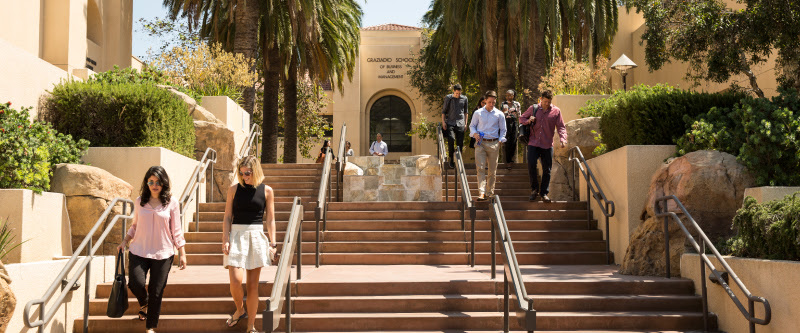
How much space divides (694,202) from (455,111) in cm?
699

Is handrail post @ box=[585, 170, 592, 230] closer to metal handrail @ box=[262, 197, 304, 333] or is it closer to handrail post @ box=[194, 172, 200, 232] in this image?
metal handrail @ box=[262, 197, 304, 333]

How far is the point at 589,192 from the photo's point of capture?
11766mm

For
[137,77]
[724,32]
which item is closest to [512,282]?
[724,32]

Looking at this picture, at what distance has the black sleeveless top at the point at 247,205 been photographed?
6.92m

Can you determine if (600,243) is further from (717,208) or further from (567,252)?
(717,208)

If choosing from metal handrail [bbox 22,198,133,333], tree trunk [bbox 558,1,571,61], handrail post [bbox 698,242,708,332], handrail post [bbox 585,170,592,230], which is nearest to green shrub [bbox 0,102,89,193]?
metal handrail [bbox 22,198,133,333]

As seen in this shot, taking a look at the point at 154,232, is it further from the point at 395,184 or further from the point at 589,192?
the point at 395,184

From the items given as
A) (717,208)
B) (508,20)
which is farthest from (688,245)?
(508,20)

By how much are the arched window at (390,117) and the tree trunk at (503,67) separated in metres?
17.0

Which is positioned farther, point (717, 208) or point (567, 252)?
point (567, 252)

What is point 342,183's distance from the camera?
15.6 meters

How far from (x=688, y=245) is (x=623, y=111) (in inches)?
112

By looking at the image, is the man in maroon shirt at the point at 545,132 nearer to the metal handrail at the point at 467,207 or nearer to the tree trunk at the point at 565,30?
the metal handrail at the point at 467,207

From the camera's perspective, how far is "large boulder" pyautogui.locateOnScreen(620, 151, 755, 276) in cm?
872
